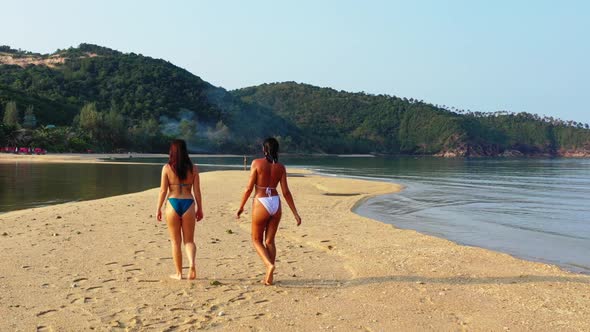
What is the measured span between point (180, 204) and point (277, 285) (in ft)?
5.56

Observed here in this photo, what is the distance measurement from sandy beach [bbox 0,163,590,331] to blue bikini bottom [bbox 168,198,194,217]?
3.10 feet

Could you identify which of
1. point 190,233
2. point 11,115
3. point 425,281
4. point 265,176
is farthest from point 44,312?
point 11,115

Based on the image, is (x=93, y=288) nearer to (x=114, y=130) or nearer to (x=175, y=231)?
(x=175, y=231)

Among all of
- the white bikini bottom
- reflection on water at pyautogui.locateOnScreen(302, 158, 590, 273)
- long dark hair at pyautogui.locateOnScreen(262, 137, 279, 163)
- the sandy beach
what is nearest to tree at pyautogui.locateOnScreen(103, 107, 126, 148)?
reflection on water at pyautogui.locateOnScreen(302, 158, 590, 273)

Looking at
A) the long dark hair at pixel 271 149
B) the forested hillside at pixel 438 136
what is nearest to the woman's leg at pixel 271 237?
the long dark hair at pixel 271 149

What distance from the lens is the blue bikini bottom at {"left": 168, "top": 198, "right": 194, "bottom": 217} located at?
6422 millimetres

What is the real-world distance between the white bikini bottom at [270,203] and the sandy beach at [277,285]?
101 centimetres

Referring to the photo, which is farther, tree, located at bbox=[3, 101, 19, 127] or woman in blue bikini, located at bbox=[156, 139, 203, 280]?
tree, located at bbox=[3, 101, 19, 127]

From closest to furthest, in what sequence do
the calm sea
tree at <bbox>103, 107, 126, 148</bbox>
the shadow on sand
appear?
the shadow on sand, the calm sea, tree at <bbox>103, 107, 126, 148</bbox>

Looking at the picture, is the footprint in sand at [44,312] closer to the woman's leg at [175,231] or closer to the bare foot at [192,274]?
the woman's leg at [175,231]

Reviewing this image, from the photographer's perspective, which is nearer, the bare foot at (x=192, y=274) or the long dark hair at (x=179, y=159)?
the long dark hair at (x=179, y=159)

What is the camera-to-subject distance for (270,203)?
633 centimetres

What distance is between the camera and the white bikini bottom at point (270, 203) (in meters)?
6.32

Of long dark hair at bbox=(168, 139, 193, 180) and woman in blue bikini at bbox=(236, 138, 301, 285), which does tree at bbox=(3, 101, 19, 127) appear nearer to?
long dark hair at bbox=(168, 139, 193, 180)
